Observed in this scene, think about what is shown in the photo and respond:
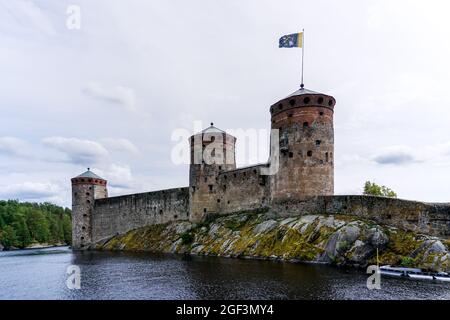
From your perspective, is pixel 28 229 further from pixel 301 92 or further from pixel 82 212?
pixel 301 92

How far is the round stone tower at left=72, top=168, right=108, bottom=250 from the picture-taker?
64125mm

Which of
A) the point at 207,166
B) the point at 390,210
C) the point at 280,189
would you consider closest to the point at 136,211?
the point at 207,166

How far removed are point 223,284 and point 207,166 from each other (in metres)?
29.3

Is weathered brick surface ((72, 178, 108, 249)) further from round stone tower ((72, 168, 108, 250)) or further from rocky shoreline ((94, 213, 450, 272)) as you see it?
rocky shoreline ((94, 213, 450, 272))

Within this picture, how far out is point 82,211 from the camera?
211 feet

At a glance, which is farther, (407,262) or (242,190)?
(242,190)

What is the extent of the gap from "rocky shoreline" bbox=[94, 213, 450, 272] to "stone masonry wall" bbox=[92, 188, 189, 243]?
6.38 meters

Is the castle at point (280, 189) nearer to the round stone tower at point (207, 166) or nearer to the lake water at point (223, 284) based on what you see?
the round stone tower at point (207, 166)

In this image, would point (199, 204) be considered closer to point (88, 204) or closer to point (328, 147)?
point (328, 147)

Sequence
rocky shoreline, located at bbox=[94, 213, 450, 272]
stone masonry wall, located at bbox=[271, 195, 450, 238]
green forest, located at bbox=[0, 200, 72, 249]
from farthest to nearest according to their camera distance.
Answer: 1. green forest, located at bbox=[0, 200, 72, 249]
2. stone masonry wall, located at bbox=[271, 195, 450, 238]
3. rocky shoreline, located at bbox=[94, 213, 450, 272]

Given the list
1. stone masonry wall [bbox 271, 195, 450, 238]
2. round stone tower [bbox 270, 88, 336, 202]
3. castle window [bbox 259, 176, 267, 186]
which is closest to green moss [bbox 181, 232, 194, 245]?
castle window [bbox 259, 176, 267, 186]

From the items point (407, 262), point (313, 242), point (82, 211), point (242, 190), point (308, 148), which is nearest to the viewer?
point (407, 262)

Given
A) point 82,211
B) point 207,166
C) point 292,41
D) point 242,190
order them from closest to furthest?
point 292,41
point 242,190
point 207,166
point 82,211
